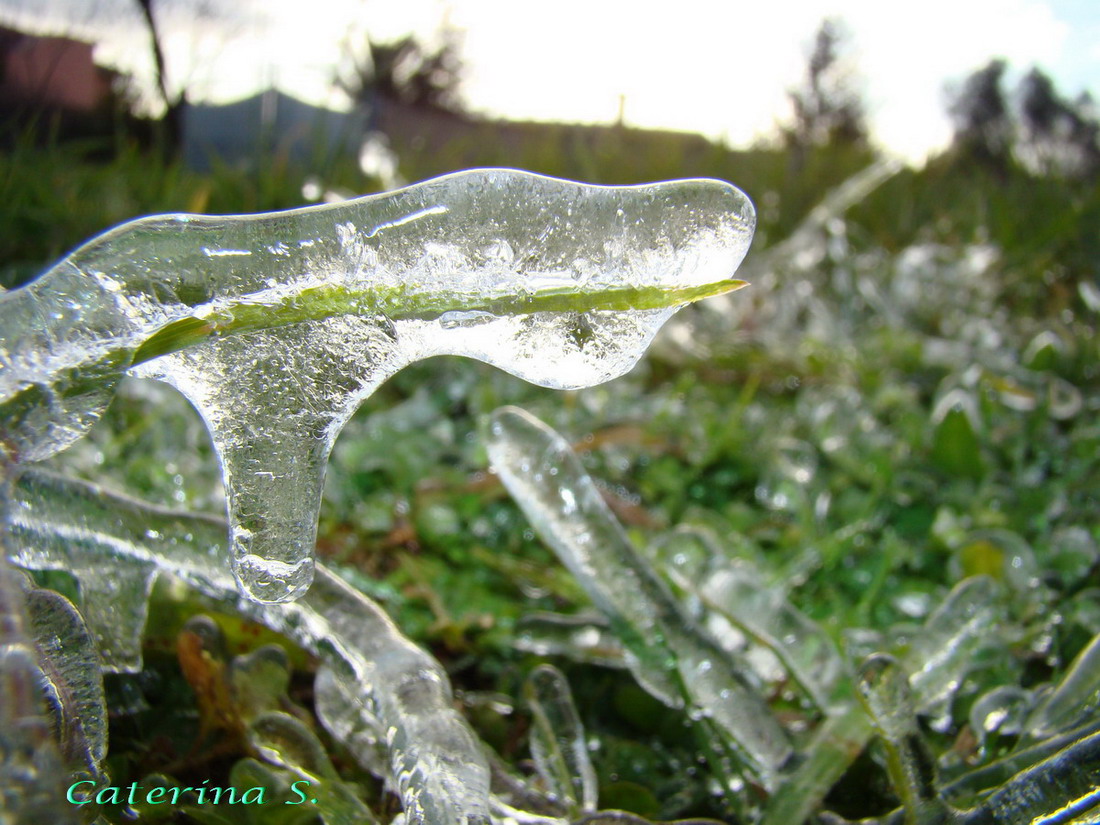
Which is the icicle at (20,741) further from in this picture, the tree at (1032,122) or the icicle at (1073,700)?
the tree at (1032,122)

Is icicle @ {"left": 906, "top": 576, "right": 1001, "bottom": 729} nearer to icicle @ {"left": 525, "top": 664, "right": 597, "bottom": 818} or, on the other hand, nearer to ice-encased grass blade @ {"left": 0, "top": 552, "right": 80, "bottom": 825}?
icicle @ {"left": 525, "top": 664, "right": 597, "bottom": 818}

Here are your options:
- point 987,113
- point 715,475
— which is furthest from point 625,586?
point 987,113

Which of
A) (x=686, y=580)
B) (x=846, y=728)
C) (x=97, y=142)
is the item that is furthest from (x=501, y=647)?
(x=97, y=142)

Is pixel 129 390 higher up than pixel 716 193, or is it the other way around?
pixel 716 193

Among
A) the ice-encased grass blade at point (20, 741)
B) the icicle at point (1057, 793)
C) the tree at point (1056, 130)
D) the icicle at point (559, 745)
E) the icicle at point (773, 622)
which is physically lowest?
the icicle at point (559, 745)

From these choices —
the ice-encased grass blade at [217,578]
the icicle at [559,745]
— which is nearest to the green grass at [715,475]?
the icicle at [559,745]

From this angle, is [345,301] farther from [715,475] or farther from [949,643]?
[715,475]

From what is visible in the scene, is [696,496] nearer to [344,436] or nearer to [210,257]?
[344,436]
